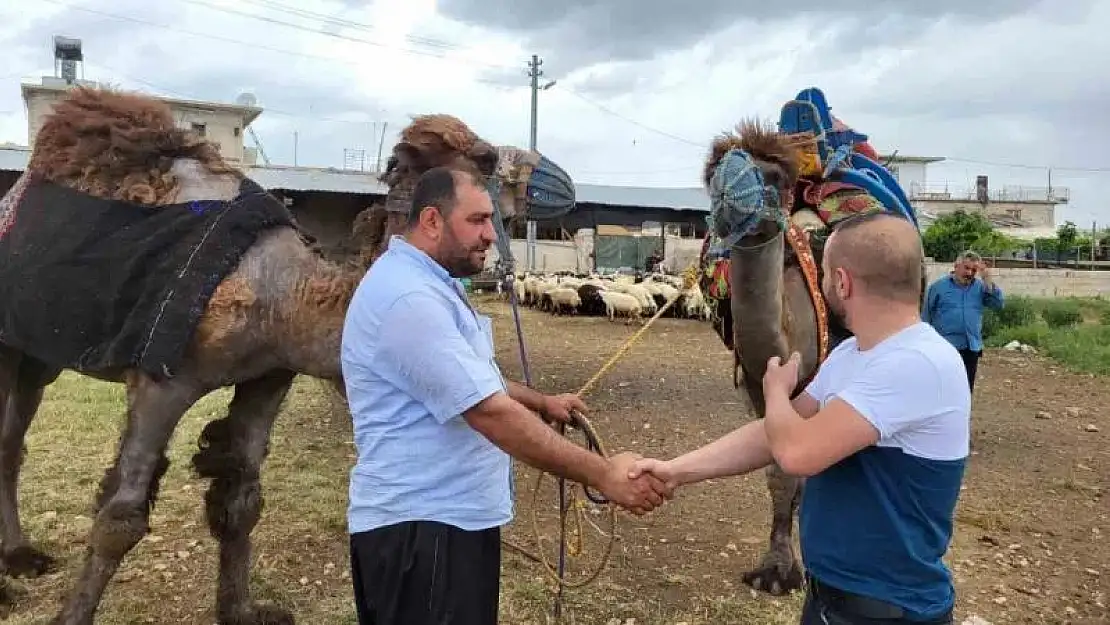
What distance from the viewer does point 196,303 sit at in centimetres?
331

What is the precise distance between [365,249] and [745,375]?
7.50 ft

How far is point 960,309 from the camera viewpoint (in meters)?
7.98

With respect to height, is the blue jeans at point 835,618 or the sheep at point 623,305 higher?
the sheep at point 623,305

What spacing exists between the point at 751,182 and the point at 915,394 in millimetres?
1814

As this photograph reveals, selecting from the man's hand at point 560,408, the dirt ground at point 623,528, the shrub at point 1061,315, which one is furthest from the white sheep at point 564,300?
the man's hand at point 560,408

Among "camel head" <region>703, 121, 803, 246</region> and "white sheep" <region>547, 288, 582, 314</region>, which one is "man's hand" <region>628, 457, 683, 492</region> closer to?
"camel head" <region>703, 121, 803, 246</region>

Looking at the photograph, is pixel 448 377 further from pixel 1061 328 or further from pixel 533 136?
pixel 533 136

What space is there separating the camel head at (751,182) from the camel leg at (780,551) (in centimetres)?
154

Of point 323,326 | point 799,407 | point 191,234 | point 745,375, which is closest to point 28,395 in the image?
point 191,234

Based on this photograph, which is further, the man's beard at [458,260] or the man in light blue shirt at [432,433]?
the man's beard at [458,260]

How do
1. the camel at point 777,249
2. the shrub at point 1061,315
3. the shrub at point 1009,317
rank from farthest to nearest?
the shrub at point 1061,315
the shrub at point 1009,317
the camel at point 777,249

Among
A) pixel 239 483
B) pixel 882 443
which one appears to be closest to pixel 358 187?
pixel 239 483

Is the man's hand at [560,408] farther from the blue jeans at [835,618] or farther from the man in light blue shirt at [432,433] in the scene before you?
the blue jeans at [835,618]

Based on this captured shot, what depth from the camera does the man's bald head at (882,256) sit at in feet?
6.57
